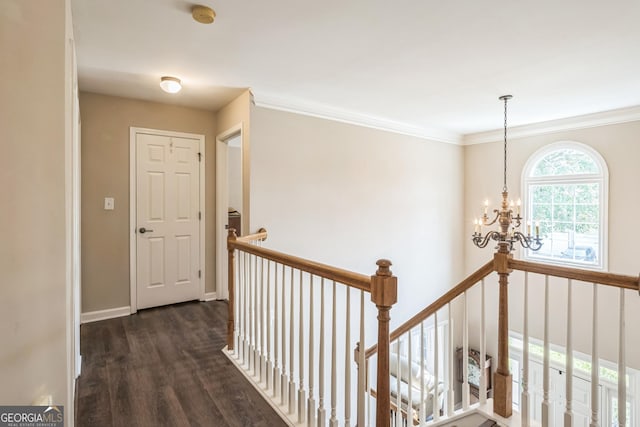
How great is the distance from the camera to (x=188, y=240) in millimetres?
3939

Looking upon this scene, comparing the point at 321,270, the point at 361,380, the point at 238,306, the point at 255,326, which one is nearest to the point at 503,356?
the point at 361,380

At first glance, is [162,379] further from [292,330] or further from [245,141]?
[245,141]

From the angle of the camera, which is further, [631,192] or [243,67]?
[631,192]

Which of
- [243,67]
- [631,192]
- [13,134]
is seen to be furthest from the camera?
[631,192]

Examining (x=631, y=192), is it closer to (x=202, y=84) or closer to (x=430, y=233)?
(x=430, y=233)

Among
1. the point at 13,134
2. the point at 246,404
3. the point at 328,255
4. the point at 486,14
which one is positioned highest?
the point at 486,14

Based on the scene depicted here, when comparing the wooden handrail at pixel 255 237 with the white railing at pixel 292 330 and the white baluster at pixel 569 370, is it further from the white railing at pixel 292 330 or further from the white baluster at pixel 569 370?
the white baluster at pixel 569 370

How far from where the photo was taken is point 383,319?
4.47 feet

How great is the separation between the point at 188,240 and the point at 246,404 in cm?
235

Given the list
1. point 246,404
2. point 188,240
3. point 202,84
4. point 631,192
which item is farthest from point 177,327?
point 631,192

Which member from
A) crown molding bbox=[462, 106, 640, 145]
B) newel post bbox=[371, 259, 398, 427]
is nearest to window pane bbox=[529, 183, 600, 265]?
crown molding bbox=[462, 106, 640, 145]

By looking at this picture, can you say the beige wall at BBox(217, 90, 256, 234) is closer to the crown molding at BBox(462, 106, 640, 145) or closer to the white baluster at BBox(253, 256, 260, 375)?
the white baluster at BBox(253, 256, 260, 375)

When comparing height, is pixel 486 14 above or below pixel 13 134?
above

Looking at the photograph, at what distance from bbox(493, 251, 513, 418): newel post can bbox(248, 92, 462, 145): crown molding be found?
2.51 meters
